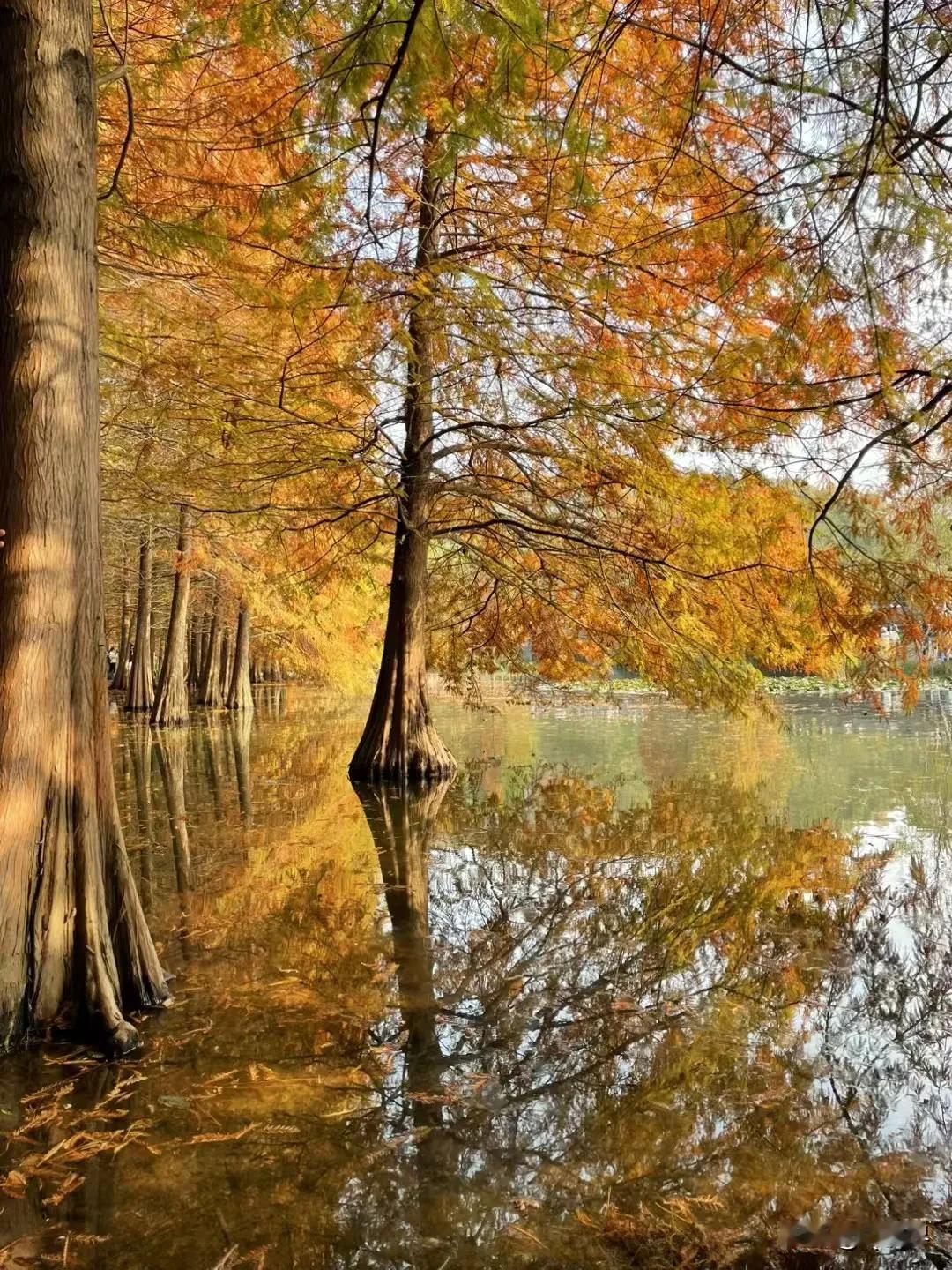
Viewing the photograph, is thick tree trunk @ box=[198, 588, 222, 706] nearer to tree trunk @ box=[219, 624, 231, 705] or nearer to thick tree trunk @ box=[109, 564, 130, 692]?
tree trunk @ box=[219, 624, 231, 705]

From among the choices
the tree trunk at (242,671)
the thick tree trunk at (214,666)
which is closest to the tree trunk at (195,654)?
the thick tree trunk at (214,666)

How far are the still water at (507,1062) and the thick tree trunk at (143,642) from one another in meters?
13.3

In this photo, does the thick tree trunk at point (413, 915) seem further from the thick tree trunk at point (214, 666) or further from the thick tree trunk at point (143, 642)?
the thick tree trunk at point (214, 666)

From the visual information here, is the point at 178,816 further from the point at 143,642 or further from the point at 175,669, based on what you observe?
the point at 143,642

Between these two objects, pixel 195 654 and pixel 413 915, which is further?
pixel 195 654

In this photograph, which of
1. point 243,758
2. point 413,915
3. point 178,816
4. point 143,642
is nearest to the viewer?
point 413,915

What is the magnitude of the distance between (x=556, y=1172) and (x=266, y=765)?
32.6ft

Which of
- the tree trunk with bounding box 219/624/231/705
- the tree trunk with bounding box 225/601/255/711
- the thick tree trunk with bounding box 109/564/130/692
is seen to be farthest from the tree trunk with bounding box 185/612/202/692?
the tree trunk with bounding box 225/601/255/711

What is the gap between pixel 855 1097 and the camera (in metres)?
2.77

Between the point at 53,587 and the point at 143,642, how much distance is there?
17.5 m

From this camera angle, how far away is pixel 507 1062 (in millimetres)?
3068

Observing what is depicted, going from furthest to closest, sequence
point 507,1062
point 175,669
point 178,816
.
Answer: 1. point 175,669
2. point 178,816
3. point 507,1062

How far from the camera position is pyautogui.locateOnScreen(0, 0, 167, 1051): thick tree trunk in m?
3.28

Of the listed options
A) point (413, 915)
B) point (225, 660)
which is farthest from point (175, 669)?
point (413, 915)
